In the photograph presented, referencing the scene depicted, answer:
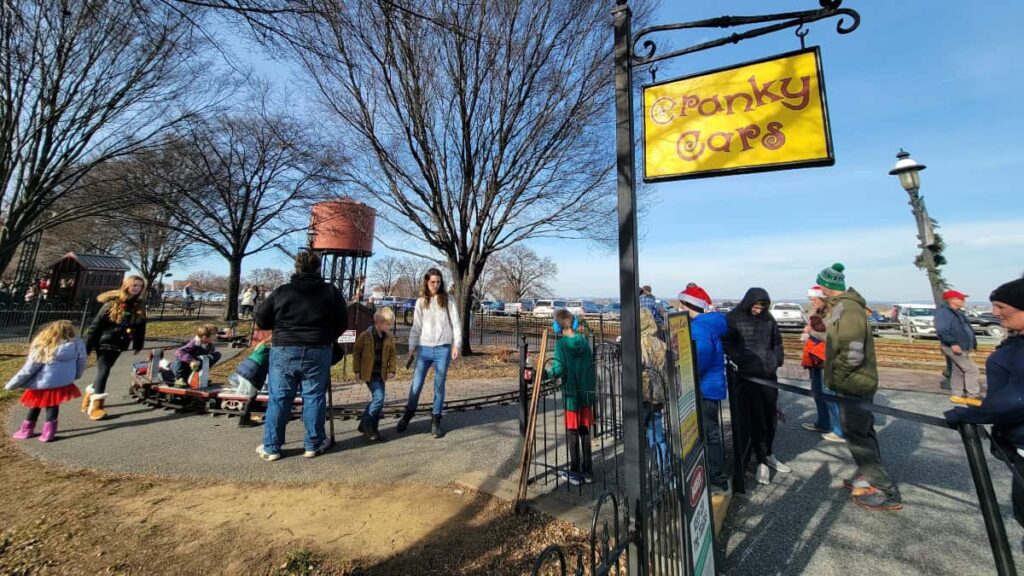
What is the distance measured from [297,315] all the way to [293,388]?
29.3 inches

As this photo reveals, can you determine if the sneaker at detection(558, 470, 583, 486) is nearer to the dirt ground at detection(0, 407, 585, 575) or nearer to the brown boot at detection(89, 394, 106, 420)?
the dirt ground at detection(0, 407, 585, 575)

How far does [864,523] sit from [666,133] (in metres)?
3.41

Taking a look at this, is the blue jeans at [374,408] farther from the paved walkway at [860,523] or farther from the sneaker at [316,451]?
the paved walkway at [860,523]

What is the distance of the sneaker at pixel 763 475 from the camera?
3.84 m

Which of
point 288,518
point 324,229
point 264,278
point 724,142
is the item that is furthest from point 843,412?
point 264,278

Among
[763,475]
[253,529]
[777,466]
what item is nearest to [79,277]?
[253,529]

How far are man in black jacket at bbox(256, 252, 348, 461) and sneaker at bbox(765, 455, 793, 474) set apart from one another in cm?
474

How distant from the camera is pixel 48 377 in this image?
4285mm

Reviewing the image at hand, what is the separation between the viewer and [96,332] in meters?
5.16

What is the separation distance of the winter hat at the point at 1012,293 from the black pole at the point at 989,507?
95cm

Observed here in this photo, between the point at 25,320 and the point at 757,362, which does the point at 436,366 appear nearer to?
the point at 757,362

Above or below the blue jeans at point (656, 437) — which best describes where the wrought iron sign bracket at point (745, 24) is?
above

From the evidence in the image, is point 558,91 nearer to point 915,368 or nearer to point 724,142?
point 724,142

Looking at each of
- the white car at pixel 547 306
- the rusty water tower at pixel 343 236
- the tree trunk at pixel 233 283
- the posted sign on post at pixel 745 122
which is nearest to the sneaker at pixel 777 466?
the posted sign on post at pixel 745 122
